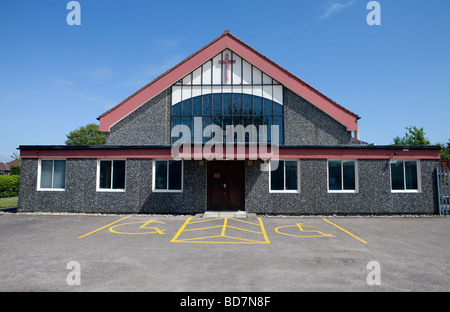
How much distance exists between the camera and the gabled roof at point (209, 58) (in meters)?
15.8

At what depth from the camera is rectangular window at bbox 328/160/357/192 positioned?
13.5 m

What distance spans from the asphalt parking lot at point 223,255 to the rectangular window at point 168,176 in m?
2.43

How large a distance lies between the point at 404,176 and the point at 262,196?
769cm

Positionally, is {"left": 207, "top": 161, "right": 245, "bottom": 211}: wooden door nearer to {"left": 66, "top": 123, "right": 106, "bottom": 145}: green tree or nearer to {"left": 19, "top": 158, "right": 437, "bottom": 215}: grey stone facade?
{"left": 19, "top": 158, "right": 437, "bottom": 215}: grey stone facade

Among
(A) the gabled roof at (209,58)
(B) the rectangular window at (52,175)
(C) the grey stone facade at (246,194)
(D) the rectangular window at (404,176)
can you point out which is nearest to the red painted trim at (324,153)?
(C) the grey stone facade at (246,194)

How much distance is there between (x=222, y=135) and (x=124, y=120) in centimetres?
633

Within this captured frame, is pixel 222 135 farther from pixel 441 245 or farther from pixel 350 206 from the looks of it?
pixel 441 245

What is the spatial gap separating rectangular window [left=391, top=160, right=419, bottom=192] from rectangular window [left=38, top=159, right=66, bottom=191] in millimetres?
17766

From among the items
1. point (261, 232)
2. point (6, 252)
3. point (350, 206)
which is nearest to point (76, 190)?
point (6, 252)

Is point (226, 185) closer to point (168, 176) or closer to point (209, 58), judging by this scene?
point (168, 176)

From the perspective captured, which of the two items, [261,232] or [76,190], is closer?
[261,232]

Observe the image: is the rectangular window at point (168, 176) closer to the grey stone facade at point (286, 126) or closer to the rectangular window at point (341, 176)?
the grey stone facade at point (286, 126)

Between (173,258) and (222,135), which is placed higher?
(222,135)

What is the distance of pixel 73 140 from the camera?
6675cm
